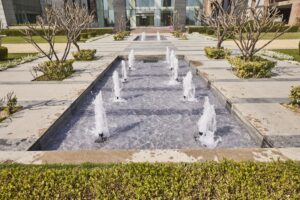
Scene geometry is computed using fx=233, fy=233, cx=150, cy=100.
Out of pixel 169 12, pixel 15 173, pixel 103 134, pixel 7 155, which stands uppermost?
A: pixel 169 12

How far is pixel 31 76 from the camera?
11.9m

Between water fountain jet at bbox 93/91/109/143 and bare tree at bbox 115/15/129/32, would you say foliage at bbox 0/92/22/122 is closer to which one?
water fountain jet at bbox 93/91/109/143

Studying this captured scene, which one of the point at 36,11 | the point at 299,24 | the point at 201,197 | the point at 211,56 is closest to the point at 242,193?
the point at 201,197

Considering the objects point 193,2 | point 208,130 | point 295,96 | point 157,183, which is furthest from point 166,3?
point 157,183

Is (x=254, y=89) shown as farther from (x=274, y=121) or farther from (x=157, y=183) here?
(x=157, y=183)

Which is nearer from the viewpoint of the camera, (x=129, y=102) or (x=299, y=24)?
(x=129, y=102)

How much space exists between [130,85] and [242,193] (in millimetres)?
8669

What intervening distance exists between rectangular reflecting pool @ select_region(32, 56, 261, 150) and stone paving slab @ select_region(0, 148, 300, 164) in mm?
1011

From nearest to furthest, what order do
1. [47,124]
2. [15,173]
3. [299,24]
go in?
[15,173]
[47,124]
[299,24]

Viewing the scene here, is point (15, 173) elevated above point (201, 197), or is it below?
above

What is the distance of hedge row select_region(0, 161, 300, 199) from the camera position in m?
3.24

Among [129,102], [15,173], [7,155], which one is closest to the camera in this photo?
[15,173]

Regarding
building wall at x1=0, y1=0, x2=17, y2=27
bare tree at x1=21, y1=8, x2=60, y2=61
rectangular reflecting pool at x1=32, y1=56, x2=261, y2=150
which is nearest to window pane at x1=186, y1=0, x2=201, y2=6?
building wall at x1=0, y1=0, x2=17, y2=27

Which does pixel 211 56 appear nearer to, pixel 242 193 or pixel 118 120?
pixel 118 120
